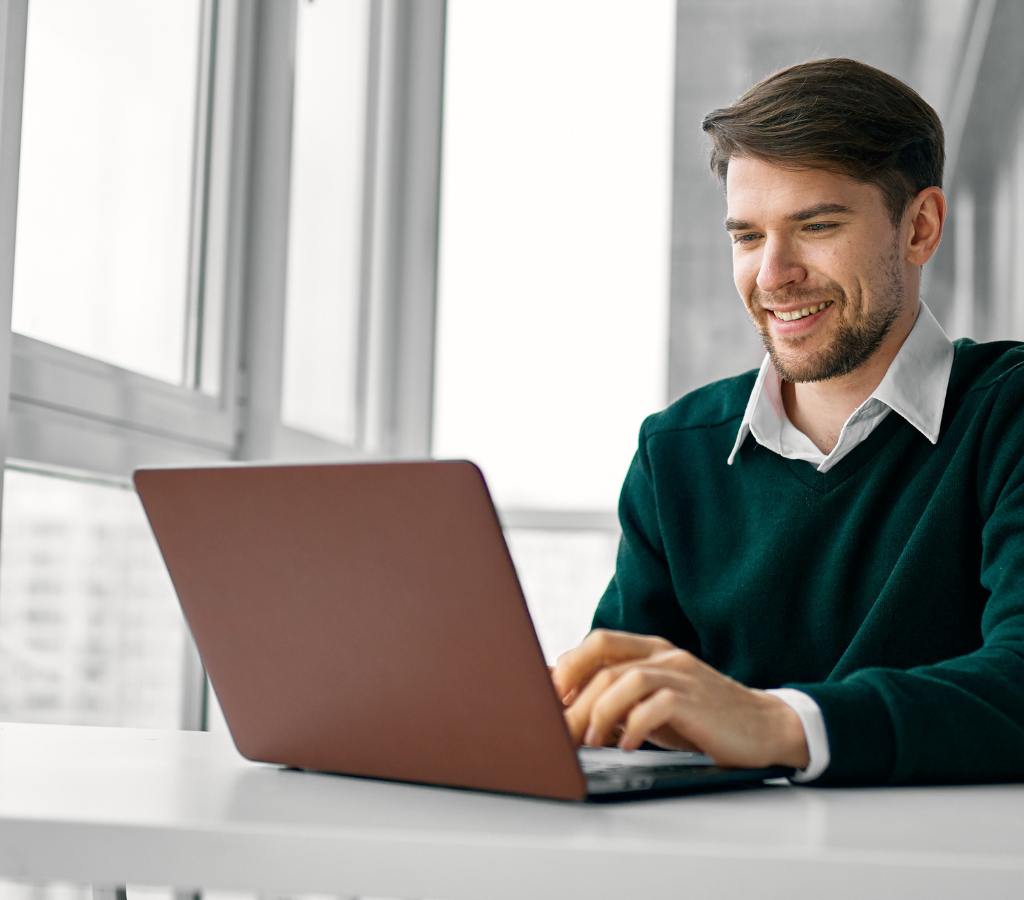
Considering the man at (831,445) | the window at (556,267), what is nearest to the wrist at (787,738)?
the man at (831,445)

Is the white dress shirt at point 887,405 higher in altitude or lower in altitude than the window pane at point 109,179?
lower

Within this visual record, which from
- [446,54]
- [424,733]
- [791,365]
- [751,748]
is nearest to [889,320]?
[791,365]

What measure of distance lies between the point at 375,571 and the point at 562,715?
14 centimetres

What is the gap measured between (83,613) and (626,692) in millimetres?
1242

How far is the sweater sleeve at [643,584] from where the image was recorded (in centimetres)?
141

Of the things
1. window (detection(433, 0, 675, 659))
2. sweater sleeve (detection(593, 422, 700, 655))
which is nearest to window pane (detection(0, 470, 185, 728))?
sweater sleeve (detection(593, 422, 700, 655))

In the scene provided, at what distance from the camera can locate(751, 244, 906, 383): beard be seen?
1.44 metres

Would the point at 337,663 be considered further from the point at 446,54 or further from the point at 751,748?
the point at 446,54

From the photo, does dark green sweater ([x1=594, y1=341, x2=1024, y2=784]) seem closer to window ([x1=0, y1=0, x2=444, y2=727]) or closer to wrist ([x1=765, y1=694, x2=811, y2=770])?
wrist ([x1=765, y1=694, x2=811, y2=770])

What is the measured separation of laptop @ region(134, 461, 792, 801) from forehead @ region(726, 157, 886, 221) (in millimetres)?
801

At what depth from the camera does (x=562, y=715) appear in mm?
630

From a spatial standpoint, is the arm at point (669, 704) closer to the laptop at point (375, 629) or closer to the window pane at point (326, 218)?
the laptop at point (375, 629)

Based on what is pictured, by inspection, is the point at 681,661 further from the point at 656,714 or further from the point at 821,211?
the point at 821,211

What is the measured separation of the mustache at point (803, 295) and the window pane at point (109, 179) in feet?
3.19
